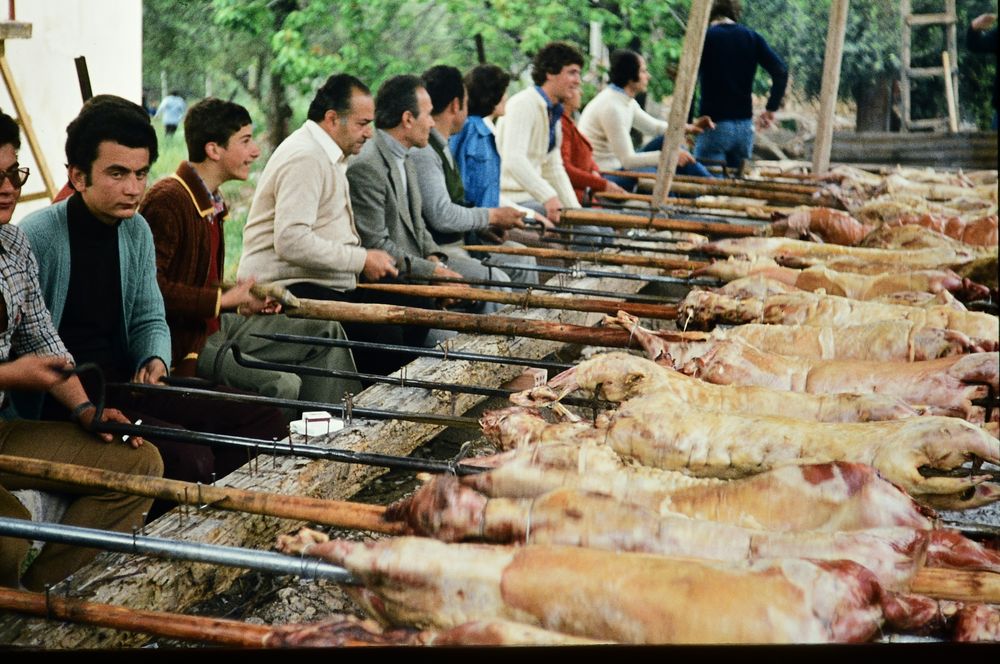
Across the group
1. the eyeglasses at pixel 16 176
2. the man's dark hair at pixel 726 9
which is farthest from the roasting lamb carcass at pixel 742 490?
the man's dark hair at pixel 726 9

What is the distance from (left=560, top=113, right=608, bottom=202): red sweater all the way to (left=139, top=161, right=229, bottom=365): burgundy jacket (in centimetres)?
464

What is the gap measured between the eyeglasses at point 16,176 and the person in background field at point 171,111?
77 cm

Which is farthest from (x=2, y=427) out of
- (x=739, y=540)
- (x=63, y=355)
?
(x=739, y=540)

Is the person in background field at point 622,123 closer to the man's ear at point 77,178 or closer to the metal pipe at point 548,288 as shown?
the metal pipe at point 548,288

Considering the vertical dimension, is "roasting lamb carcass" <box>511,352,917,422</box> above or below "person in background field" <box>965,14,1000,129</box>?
below

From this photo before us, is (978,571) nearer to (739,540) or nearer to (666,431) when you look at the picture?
(739,540)

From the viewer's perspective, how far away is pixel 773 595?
1782 millimetres

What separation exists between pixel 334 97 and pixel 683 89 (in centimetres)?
228

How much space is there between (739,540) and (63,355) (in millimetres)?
1990

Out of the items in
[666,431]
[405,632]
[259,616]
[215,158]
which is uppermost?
[215,158]

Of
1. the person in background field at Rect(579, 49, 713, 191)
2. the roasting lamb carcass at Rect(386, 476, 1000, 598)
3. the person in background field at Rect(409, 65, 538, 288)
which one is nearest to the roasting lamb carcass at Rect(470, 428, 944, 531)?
the roasting lamb carcass at Rect(386, 476, 1000, 598)

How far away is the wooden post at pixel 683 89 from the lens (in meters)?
5.86

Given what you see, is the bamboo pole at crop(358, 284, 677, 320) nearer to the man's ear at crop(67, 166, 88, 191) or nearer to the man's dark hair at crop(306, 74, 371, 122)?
the man's dark hair at crop(306, 74, 371, 122)

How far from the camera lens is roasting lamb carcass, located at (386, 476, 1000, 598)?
197 cm
